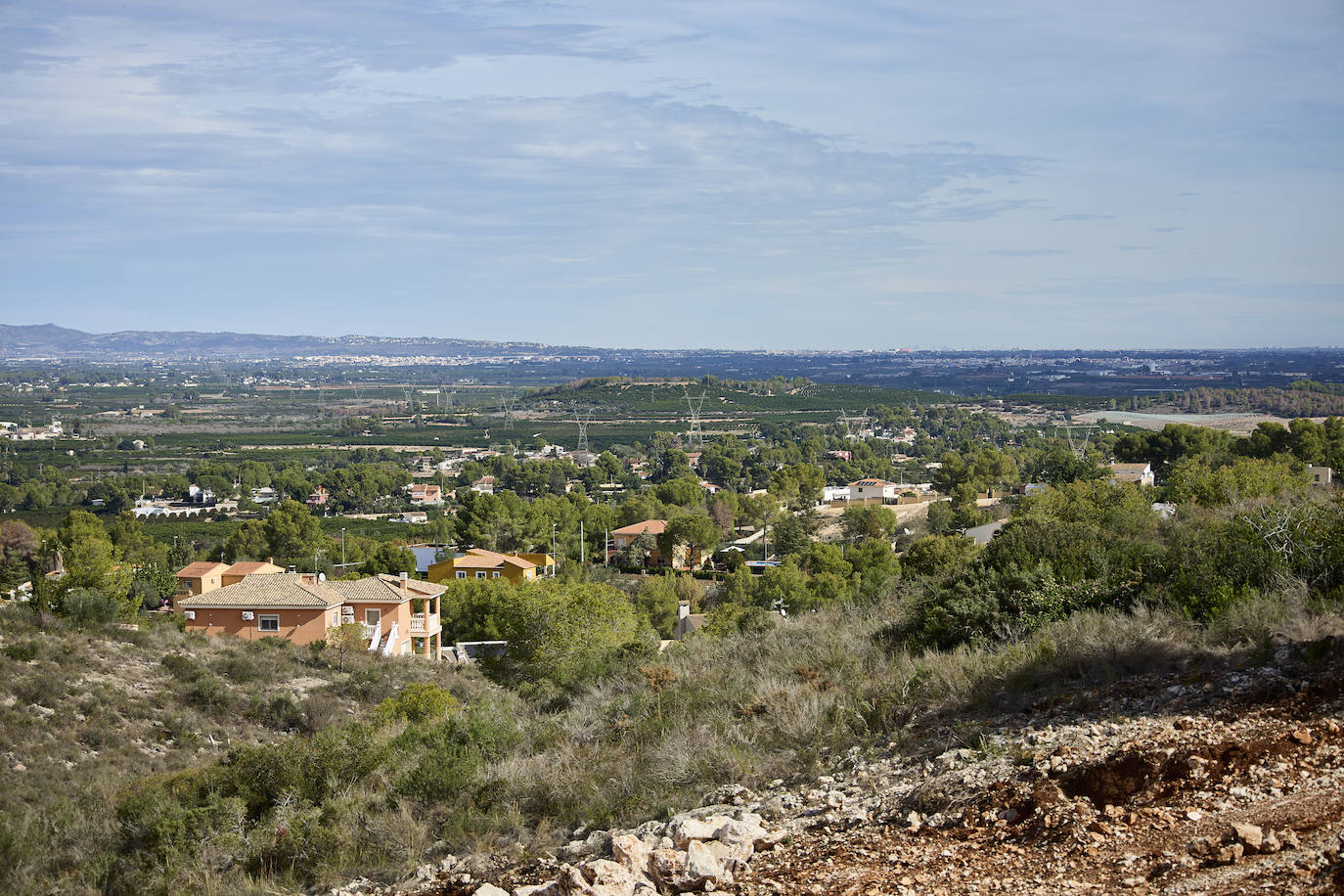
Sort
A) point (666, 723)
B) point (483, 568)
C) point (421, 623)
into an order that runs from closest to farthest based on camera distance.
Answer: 1. point (666, 723)
2. point (421, 623)
3. point (483, 568)

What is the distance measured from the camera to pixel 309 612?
21.6 meters

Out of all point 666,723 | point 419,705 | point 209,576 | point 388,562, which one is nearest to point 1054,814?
point 666,723

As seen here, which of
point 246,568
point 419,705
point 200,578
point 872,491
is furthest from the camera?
point 872,491

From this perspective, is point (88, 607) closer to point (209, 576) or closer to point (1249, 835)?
point (209, 576)

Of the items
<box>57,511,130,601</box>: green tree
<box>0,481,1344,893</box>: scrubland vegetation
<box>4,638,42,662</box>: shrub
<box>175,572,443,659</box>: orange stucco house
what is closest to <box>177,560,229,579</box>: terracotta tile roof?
<box>57,511,130,601</box>: green tree

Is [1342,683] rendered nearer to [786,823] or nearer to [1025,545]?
[786,823]

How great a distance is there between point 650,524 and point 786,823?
40.1 m

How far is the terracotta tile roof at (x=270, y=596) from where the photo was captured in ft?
71.1

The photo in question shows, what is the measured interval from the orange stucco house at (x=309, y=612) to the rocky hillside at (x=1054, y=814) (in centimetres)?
1652

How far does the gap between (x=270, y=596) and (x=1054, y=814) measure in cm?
2052

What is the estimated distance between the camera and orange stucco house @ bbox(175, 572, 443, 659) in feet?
70.7

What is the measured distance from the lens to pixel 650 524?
44.7m

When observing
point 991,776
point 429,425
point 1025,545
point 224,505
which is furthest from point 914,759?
point 429,425

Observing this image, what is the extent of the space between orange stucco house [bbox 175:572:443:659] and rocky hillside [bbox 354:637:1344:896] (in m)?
16.5
